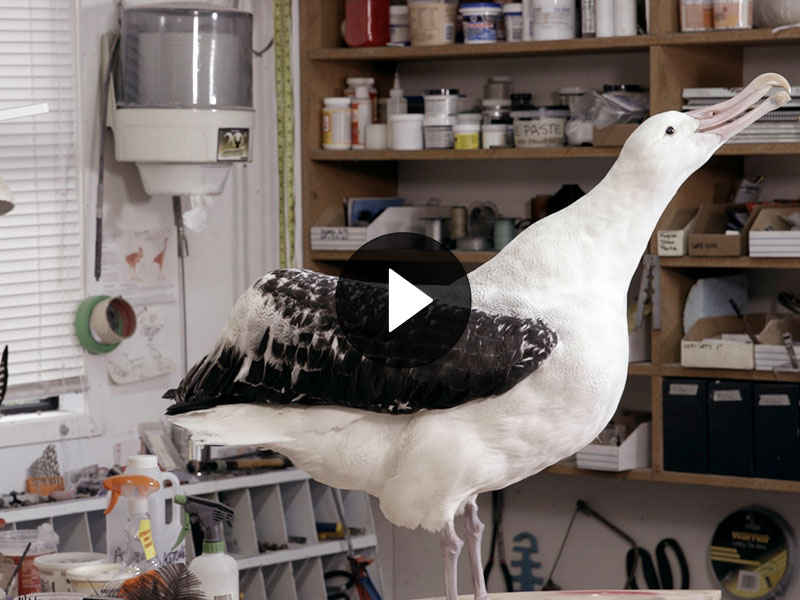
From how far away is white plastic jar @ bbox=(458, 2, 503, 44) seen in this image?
3.22 metres

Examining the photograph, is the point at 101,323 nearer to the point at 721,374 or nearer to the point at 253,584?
the point at 253,584

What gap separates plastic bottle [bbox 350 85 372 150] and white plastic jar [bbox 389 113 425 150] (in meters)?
0.15

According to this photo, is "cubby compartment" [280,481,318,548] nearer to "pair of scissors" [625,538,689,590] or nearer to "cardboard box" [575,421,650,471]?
"cardboard box" [575,421,650,471]

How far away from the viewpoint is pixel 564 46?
3.11 meters

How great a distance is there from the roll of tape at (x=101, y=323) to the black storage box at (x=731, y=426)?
1486 mm

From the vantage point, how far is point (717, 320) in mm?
3096

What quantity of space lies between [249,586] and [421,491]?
176 cm

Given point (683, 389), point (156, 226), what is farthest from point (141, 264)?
point (683, 389)

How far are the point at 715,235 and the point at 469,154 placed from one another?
0.71m

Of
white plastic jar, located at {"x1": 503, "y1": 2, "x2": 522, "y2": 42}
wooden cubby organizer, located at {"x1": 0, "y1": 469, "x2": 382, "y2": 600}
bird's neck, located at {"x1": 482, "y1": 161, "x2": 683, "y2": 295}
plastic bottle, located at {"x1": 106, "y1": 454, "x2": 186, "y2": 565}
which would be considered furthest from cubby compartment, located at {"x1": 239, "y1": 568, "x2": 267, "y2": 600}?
bird's neck, located at {"x1": 482, "y1": 161, "x2": 683, "y2": 295}

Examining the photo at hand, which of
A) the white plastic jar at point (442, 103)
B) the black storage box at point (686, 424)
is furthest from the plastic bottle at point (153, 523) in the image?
the white plastic jar at point (442, 103)

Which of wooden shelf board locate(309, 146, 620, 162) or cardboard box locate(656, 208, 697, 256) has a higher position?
wooden shelf board locate(309, 146, 620, 162)

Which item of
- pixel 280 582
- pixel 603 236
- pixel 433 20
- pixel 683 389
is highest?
pixel 433 20
